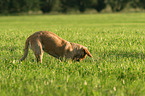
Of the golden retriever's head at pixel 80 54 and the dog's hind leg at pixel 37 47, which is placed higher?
the dog's hind leg at pixel 37 47

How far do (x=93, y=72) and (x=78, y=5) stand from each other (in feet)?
232

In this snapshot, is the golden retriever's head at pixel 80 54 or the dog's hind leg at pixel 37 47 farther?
the golden retriever's head at pixel 80 54

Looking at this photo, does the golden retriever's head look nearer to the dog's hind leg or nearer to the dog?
the dog

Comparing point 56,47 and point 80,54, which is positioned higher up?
point 56,47

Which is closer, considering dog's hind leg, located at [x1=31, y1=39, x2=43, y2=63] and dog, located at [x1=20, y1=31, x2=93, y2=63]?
dog's hind leg, located at [x1=31, y1=39, x2=43, y2=63]

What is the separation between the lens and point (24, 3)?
6309 cm

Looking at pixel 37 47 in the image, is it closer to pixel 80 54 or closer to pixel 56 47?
pixel 56 47

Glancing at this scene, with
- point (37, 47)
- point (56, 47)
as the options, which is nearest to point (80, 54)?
point (56, 47)

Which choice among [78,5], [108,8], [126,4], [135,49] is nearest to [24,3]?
[78,5]

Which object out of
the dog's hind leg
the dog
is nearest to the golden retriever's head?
the dog

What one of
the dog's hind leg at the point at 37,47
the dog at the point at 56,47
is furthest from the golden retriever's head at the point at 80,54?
the dog's hind leg at the point at 37,47

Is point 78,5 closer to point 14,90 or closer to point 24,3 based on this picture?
point 24,3

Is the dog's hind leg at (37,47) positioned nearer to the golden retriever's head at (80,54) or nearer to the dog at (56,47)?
the dog at (56,47)

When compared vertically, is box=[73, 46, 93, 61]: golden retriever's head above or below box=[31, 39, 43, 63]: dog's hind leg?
below
